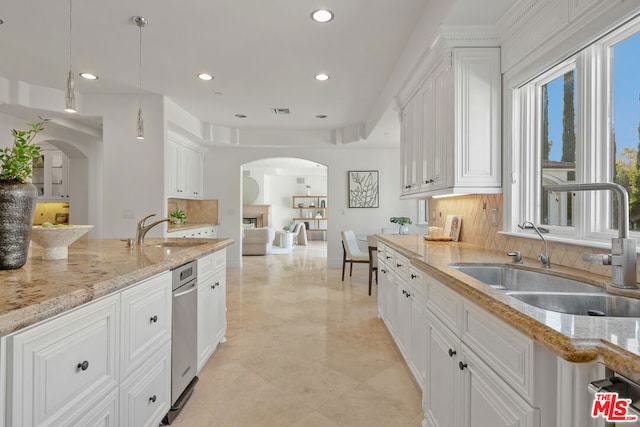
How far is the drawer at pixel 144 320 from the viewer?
56.1 inches

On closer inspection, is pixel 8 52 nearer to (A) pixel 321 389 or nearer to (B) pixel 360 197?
(A) pixel 321 389

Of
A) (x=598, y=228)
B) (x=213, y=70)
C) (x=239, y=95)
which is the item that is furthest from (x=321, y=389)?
(x=239, y=95)

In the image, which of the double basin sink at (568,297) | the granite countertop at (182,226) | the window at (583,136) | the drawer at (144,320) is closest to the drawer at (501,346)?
the double basin sink at (568,297)

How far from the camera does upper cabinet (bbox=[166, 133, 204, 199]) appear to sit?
543cm

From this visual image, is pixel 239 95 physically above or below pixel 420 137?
above

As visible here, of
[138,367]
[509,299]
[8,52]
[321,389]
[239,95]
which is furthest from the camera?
[239,95]

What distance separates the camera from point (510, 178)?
2.30m

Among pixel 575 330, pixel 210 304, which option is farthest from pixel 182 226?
pixel 575 330

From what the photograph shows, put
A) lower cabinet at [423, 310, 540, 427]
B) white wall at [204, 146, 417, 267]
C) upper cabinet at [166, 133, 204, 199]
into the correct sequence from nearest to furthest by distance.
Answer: lower cabinet at [423, 310, 540, 427], upper cabinet at [166, 133, 204, 199], white wall at [204, 146, 417, 267]

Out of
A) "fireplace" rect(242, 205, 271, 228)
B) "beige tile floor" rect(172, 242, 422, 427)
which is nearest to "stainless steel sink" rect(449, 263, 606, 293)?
"beige tile floor" rect(172, 242, 422, 427)

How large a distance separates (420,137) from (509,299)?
7.56ft

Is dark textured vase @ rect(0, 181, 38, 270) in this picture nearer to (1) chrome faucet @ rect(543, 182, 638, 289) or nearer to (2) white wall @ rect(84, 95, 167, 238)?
(1) chrome faucet @ rect(543, 182, 638, 289)

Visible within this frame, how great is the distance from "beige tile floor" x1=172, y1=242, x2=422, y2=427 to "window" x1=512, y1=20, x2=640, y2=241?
146cm

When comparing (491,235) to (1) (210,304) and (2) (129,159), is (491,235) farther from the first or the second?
(2) (129,159)
